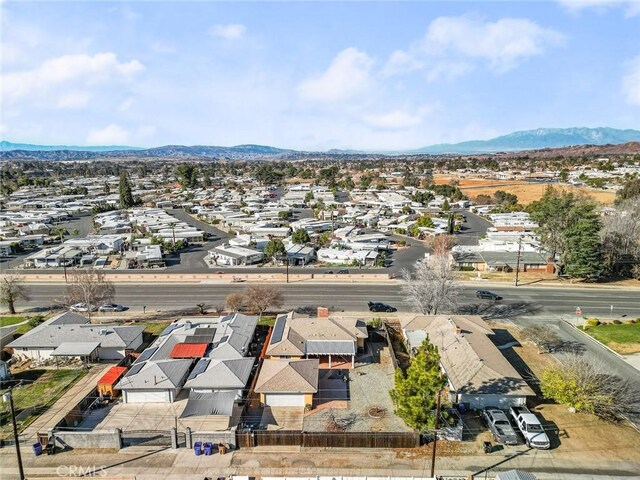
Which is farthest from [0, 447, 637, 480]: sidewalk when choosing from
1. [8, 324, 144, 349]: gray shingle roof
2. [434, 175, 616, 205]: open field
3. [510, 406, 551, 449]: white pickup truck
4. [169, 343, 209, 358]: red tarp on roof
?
[434, 175, 616, 205]: open field

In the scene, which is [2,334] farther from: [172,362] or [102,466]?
[102,466]

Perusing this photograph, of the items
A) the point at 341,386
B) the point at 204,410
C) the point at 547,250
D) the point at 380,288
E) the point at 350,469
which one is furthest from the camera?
the point at 547,250

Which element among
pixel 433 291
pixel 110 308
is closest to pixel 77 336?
pixel 110 308

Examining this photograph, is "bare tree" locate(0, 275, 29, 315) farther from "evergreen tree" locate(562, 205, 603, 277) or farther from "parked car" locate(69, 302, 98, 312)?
"evergreen tree" locate(562, 205, 603, 277)

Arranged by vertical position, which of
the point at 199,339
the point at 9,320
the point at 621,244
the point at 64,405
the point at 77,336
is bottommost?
the point at 9,320

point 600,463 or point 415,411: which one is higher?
point 415,411

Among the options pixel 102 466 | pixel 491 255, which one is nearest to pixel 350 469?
pixel 102 466

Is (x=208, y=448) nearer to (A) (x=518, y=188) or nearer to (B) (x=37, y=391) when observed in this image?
(B) (x=37, y=391)
